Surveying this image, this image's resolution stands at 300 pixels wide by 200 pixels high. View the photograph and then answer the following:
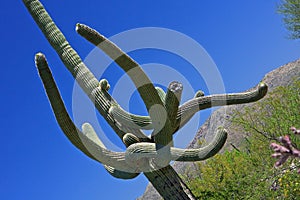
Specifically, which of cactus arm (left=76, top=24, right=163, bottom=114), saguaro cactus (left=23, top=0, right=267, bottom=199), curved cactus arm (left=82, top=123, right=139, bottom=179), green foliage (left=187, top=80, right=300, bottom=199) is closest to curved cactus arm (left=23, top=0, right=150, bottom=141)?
saguaro cactus (left=23, top=0, right=267, bottom=199)

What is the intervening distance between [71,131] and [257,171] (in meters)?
10.3

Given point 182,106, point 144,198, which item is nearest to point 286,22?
point 144,198

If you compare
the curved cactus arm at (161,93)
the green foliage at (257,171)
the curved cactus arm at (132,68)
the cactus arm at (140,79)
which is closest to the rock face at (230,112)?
the green foliage at (257,171)

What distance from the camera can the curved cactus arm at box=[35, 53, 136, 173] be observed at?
5.01 metres

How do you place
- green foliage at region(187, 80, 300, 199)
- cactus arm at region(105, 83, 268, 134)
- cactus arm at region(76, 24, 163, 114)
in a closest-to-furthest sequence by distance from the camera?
1. cactus arm at region(76, 24, 163, 114)
2. cactus arm at region(105, 83, 268, 134)
3. green foliage at region(187, 80, 300, 199)

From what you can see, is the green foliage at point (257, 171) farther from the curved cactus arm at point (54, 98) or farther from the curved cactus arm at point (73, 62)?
the curved cactus arm at point (54, 98)

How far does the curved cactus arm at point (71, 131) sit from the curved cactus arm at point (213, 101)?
903 millimetres

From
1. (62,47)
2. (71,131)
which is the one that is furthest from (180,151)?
(62,47)

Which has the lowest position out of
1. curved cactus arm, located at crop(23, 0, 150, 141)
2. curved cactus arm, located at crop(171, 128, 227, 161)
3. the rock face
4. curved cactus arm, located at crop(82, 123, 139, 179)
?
curved cactus arm, located at crop(171, 128, 227, 161)

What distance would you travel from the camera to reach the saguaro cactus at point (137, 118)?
4992 mm

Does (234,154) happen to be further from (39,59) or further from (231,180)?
(39,59)

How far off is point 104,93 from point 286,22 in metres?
22.3

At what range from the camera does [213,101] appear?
5820 mm

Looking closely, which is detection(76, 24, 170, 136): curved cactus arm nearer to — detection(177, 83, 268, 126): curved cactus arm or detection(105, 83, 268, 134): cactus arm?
detection(105, 83, 268, 134): cactus arm
